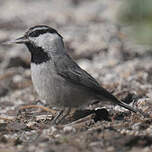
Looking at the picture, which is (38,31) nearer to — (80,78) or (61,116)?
(80,78)

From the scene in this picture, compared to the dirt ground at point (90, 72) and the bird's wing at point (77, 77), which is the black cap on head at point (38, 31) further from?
the dirt ground at point (90, 72)

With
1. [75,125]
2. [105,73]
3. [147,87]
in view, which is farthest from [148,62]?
[75,125]

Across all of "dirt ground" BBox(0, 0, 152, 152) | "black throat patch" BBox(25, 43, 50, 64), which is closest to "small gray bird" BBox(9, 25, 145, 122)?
"black throat patch" BBox(25, 43, 50, 64)

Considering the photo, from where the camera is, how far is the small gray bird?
614 cm

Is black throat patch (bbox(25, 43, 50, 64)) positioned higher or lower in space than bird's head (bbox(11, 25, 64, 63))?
lower

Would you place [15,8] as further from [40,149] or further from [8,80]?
[40,149]

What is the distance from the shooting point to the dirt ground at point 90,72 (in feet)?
16.5

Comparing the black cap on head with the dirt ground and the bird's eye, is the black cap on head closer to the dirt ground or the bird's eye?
the bird's eye

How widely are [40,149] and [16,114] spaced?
2.32m

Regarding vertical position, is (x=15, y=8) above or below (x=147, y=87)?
above

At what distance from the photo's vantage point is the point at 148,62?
Answer: 956 centimetres

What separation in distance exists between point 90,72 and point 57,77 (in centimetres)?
326

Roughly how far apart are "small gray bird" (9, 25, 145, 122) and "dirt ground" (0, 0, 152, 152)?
0.22 m

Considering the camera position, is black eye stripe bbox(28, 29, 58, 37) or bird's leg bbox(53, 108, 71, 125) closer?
bird's leg bbox(53, 108, 71, 125)
